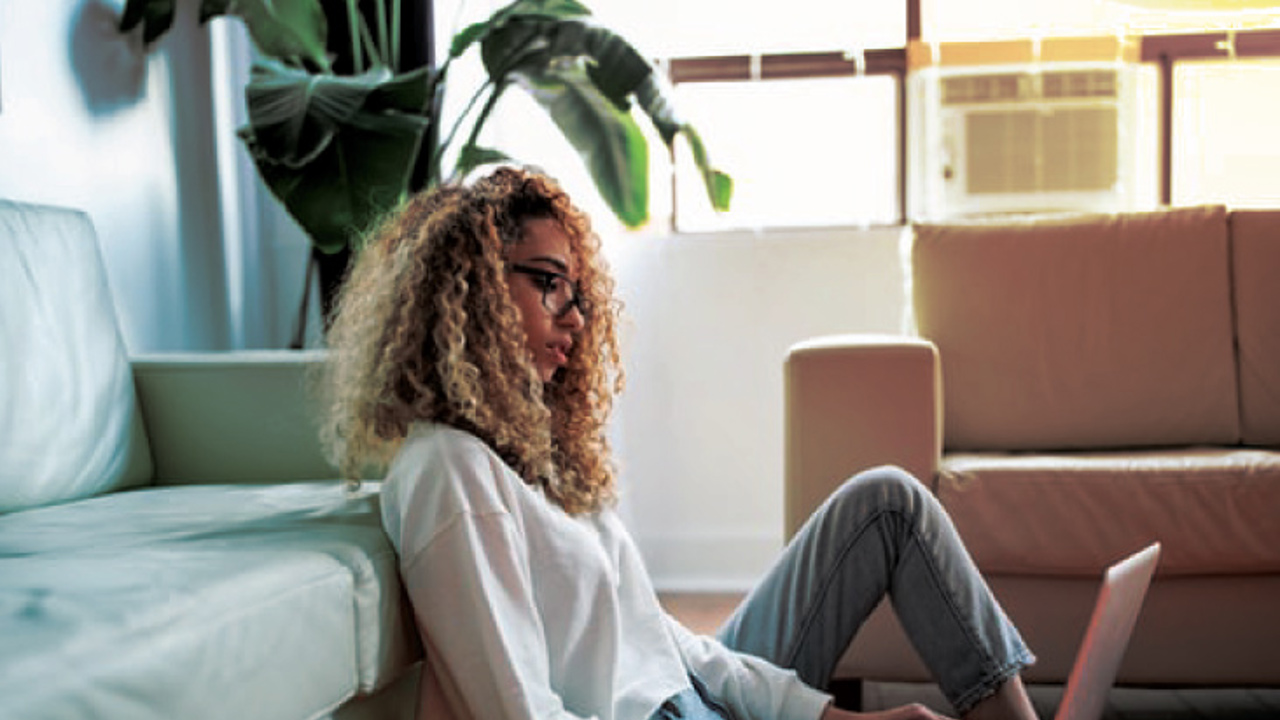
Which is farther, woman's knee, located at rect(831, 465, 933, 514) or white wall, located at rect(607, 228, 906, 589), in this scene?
white wall, located at rect(607, 228, 906, 589)

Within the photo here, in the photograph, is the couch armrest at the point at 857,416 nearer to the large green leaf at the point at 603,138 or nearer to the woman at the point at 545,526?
the woman at the point at 545,526

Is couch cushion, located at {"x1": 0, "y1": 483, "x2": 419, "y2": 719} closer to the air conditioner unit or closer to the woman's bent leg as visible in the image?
the woman's bent leg

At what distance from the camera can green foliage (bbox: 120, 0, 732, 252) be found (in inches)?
96.8

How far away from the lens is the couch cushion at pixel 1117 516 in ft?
6.79

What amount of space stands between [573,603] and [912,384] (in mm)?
1118

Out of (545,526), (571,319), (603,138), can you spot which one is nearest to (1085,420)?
(603,138)

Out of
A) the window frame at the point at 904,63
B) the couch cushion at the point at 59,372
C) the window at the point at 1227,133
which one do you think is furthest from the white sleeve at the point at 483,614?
the window at the point at 1227,133

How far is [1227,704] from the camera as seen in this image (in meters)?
2.33

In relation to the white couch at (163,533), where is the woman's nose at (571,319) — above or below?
above

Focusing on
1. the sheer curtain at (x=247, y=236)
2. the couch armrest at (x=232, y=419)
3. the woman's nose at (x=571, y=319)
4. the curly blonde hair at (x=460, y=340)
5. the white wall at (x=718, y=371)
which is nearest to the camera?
the curly blonde hair at (x=460, y=340)

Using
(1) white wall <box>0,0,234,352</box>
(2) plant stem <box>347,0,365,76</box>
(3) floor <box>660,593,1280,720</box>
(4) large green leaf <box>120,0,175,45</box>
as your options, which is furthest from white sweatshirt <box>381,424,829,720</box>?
(2) plant stem <box>347,0,365,76</box>

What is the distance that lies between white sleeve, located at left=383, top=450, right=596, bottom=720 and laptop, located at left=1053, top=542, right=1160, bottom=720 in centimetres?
52

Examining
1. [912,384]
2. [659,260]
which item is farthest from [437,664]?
[659,260]

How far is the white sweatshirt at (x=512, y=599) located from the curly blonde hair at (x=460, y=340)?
0.04 meters
